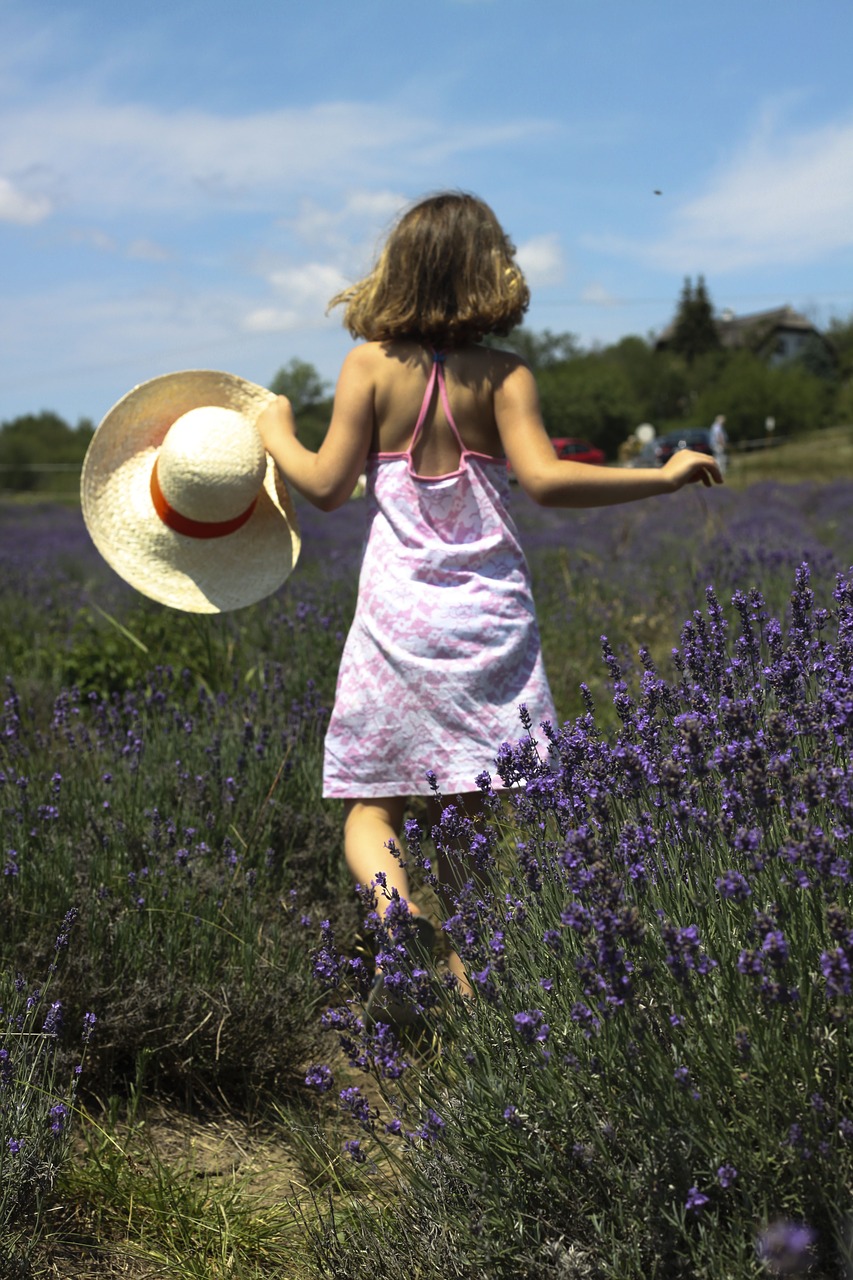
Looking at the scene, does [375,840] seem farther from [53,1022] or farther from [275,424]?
[275,424]

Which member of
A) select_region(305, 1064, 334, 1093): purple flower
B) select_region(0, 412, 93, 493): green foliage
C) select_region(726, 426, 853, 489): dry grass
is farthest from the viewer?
select_region(0, 412, 93, 493): green foliage

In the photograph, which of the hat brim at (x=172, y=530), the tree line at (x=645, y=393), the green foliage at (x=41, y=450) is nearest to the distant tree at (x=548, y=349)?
the tree line at (x=645, y=393)

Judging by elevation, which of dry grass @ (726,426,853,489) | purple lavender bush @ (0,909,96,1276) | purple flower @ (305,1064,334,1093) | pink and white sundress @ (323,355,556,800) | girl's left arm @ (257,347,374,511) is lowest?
purple lavender bush @ (0,909,96,1276)

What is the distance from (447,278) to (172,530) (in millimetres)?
1039

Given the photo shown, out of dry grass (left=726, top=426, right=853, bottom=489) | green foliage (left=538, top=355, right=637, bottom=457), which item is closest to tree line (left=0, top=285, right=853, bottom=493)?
green foliage (left=538, top=355, right=637, bottom=457)

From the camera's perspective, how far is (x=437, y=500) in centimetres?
293

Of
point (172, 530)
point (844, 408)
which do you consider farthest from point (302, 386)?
point (172, 530)

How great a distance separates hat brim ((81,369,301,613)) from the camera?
3301 millimetres

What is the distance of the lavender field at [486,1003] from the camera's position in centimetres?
162

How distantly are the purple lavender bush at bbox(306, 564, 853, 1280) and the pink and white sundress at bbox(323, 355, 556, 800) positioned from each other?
0.60 m

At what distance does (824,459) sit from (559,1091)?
32.2 meters

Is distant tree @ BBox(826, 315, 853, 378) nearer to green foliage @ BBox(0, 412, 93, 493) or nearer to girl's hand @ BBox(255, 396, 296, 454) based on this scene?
green foliage @ BBox(0, 412, 93, 493)

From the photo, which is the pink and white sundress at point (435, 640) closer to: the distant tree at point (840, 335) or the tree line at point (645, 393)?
the tree line at point (645, 393)

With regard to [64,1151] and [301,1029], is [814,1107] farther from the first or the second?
[301,1029]
